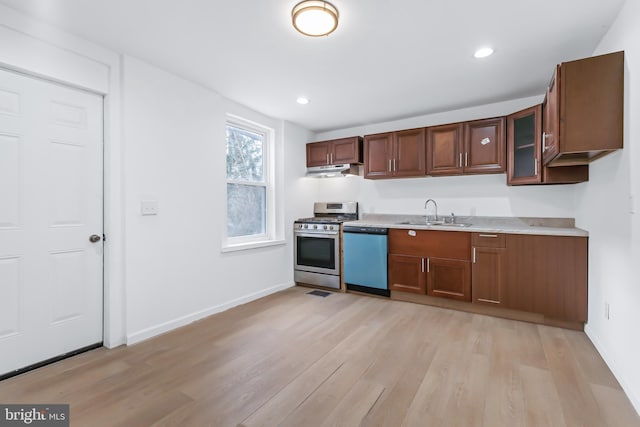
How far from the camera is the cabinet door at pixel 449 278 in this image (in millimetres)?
3361

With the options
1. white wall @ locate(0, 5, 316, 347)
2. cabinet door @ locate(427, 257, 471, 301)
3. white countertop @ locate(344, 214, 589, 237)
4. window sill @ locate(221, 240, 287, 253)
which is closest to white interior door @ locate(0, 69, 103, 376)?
white wall @ locate(0, 5, 316, 347)

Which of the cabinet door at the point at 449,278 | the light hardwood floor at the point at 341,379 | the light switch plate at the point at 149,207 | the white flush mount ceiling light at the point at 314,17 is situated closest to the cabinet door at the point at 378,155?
the cabinet door at the point at 449,278

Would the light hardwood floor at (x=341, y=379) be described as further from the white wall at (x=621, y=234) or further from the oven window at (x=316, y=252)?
the oven window at (x=316, y=252)

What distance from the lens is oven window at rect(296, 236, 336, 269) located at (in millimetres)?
4266

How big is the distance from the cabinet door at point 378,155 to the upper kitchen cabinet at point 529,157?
1.39 m

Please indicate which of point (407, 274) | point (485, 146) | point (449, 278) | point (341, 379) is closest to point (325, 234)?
point (407, 274)

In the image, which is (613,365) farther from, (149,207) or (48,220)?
(48,220)

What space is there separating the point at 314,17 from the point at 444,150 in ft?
8.07

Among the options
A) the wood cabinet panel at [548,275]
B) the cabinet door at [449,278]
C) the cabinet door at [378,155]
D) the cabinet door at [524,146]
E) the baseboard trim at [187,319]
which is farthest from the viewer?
the cabinet door at [378,155]

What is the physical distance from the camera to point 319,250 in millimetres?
4359

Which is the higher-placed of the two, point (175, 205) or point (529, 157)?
point (529, 157)

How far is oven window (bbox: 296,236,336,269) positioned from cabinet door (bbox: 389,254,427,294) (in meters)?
0.84

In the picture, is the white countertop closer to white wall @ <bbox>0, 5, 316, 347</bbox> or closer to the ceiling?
the ceiling

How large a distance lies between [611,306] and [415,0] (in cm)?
253
